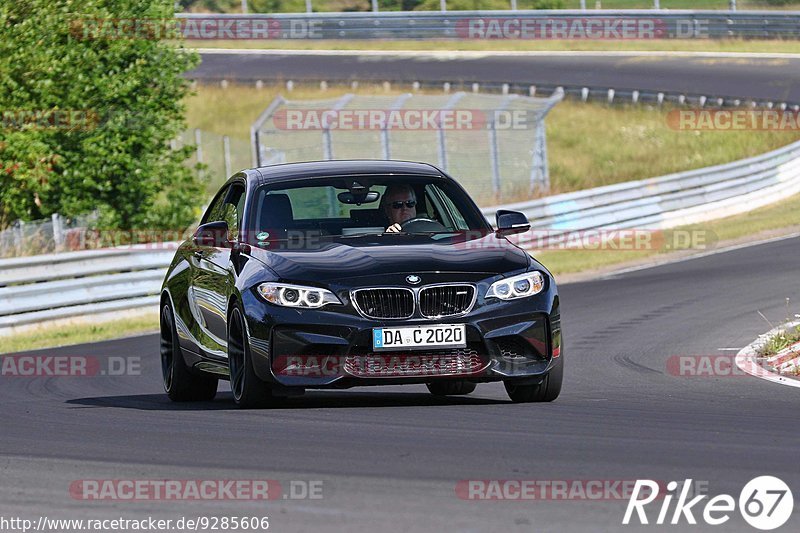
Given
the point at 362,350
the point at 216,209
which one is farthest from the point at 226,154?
the point at 362,350

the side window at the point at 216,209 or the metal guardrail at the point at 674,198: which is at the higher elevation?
the side window at the point at 216,209

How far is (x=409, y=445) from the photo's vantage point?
7.96 m

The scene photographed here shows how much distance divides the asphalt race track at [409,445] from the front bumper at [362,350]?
0.23m

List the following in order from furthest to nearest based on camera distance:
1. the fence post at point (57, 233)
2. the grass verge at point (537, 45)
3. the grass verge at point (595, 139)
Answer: the grass verge at point (537, 45) < the grass verge at point (595, 139) < the fence post at point (57, 233)

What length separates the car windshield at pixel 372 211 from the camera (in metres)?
10.6

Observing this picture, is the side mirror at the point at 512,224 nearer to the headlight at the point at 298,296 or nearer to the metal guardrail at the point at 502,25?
the headlight at the point at 298,296

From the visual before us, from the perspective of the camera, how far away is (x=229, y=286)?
10234 mm

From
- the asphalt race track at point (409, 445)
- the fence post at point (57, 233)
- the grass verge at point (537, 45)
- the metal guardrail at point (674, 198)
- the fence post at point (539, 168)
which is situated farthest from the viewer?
the grass verge at point (537, 45)

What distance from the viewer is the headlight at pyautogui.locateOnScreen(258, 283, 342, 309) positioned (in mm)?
9438

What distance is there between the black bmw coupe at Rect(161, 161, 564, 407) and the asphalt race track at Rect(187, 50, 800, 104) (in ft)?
117

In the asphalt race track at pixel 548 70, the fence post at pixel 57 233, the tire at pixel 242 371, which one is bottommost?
the asphalt race track at pixel 548 70

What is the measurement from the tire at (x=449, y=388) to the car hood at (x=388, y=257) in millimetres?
1534

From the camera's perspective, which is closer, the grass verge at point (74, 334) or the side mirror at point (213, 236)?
the side mirror at point (213, 236)

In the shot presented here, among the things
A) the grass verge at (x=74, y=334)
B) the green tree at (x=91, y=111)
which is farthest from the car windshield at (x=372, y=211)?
the green tree at (x=91, y=111)
